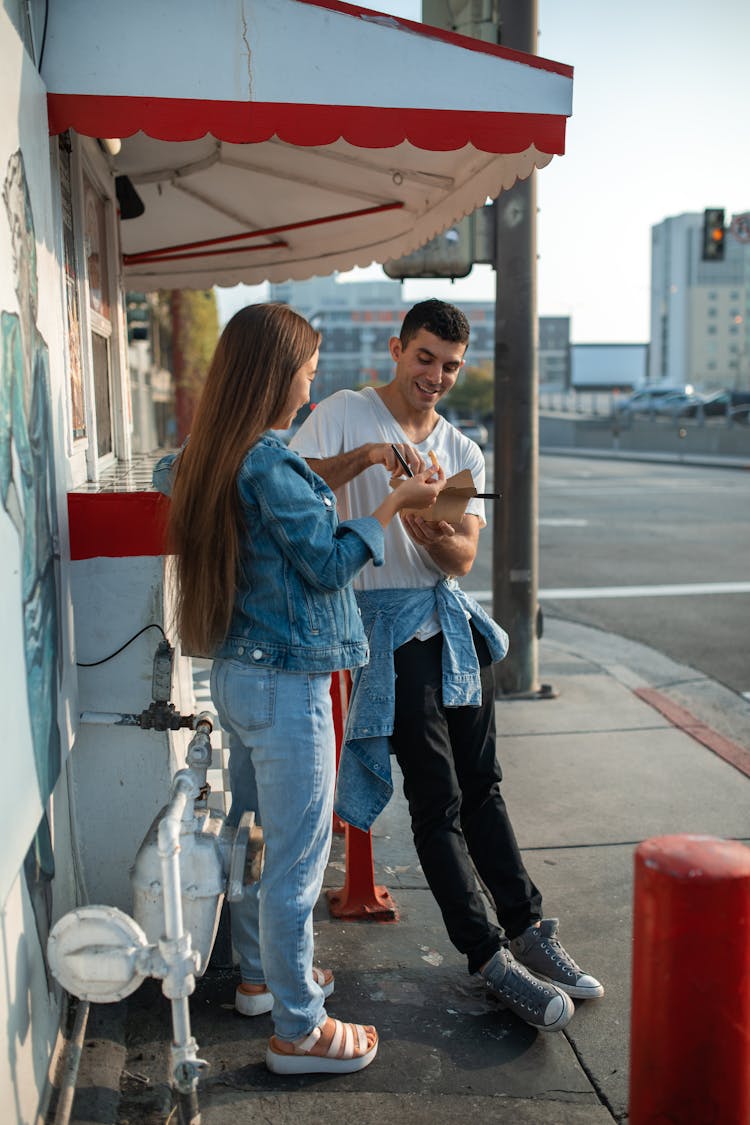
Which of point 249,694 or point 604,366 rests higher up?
point 604,366

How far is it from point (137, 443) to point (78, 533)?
21.7m

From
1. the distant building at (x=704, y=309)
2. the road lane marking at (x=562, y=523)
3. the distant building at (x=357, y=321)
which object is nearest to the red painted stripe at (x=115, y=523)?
the road lane marking at (x=562, y=523)

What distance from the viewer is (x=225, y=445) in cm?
256

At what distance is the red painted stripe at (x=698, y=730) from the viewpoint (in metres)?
5.66

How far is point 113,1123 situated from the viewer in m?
2.63

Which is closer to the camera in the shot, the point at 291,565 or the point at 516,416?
the point at 291,565

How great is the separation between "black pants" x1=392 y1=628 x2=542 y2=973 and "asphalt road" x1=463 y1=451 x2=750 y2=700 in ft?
14.4

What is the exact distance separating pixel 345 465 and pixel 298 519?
2.03 feet

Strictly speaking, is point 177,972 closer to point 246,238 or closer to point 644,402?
point 246,238

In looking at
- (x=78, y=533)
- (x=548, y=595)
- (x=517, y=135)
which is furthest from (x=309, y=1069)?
(x=548, y=595)

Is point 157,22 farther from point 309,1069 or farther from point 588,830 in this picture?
point 588,830

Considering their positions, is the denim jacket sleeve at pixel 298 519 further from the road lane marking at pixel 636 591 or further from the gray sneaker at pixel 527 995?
the road lane marking at pixel 636 591

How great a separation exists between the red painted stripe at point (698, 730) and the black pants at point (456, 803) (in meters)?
2.53

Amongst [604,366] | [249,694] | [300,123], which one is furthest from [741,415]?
[604,366]
